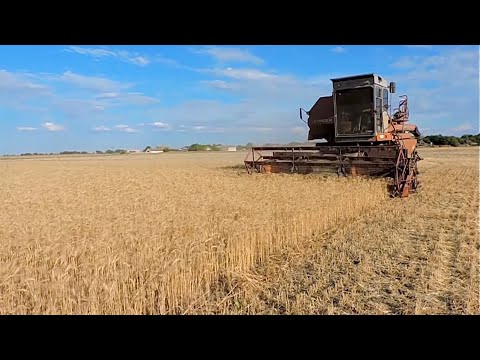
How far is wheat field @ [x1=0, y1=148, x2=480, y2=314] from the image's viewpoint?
342cm

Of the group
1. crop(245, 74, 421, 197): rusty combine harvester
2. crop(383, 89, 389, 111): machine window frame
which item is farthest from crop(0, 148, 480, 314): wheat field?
crop(383, 89, 389, 111): machine window frame

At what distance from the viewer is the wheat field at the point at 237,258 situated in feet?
11.2

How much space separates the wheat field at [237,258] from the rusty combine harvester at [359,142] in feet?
11.5

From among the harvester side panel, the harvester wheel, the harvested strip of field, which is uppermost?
the harvester side panel

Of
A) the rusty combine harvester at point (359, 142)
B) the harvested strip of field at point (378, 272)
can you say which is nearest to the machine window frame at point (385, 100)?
the rusty combine harvester at point (359, 142)

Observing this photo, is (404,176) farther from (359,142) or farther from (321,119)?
(321,119)

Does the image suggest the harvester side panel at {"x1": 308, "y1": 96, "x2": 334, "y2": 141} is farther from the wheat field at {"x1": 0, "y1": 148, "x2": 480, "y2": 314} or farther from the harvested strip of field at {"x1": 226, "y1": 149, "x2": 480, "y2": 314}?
the harvested strip of field at {"x1": 226, "y1": 149, "x2": 480, "y2": 314}

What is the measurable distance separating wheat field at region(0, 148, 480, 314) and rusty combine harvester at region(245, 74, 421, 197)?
3497 millimetres

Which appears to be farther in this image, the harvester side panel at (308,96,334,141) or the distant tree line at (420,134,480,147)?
the distant tree line at (420,134,480,147)

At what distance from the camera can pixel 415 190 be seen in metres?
11.4

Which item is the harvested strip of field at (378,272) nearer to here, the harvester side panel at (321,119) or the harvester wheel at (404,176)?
the harvester wheel at (404,176)
